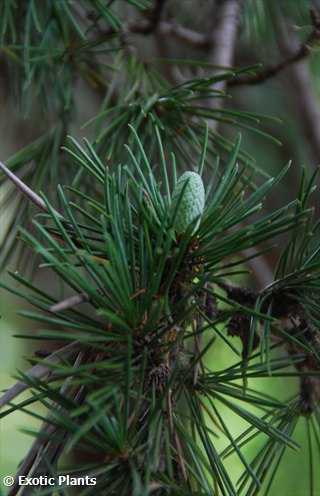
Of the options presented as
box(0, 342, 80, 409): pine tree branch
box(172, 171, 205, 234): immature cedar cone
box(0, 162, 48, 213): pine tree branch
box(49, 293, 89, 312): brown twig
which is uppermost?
box(0, 162, 48, 213): pine tree branch

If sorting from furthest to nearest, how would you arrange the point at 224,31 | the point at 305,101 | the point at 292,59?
the point at 305,101
the point at 224,31
the point at 292,59

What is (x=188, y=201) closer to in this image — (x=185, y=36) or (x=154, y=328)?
(x=154, y=328)

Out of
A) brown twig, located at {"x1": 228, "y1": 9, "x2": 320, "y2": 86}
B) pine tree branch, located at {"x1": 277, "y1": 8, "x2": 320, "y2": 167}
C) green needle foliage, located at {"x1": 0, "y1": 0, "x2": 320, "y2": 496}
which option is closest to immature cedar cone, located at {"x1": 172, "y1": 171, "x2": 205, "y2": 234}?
green needle foliage, located at {"x1": 0, "y1": 0, "x2": 320, "y2": 496}

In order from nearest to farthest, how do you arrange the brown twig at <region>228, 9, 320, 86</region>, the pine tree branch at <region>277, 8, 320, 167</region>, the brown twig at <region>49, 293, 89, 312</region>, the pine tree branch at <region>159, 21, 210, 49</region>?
the brown twig at <region>49, 293, 89, 312</region>, the brown twig at <region>228, 9, 320, 86</region>, the pine tree branch at <region>159, 21, 210, 49</region>, the pine tree branch at <region>277, 8, 320, 167</region>

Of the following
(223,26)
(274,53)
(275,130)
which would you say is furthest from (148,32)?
(275,130)

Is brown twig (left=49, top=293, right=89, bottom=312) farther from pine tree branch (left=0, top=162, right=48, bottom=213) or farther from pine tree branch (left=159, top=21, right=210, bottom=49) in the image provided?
pine tree branch (left=159, top=21, right=210, bottom=49)

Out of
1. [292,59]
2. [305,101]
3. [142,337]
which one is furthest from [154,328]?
[305,101]

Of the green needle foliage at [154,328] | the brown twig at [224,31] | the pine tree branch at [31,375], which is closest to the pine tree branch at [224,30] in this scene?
A: the brown twig at [224,31]

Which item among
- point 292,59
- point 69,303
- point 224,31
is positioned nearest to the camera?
point 69,303

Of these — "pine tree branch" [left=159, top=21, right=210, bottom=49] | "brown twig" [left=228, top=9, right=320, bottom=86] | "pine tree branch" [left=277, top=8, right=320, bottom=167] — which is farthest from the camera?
"pine tree branch" [left=277, top=8, right=320, bottom=167]
